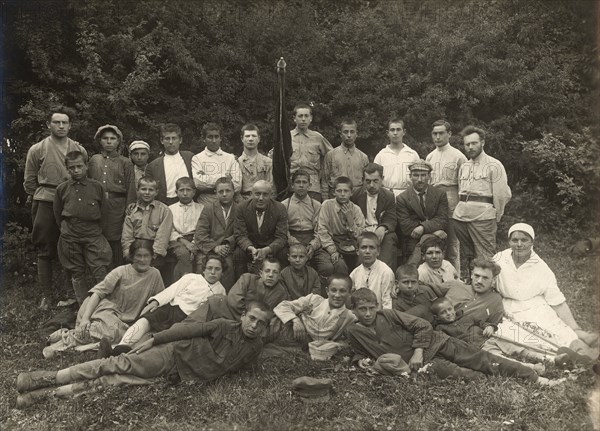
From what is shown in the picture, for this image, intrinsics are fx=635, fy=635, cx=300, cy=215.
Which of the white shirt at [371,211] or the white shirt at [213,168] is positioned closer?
the white shirt at [371,211]

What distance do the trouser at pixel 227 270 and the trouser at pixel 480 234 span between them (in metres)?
2.53

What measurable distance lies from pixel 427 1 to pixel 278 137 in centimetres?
727

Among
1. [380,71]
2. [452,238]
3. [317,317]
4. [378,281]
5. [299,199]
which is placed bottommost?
[317,317]

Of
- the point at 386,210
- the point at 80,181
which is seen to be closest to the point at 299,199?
the point at 386,210

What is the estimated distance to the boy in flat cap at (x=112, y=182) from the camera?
6.88m

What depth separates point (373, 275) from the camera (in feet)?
19.4

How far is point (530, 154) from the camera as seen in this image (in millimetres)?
11633

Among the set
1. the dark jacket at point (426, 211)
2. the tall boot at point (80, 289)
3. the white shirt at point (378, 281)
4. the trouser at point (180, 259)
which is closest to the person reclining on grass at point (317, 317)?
the white shirt at point (378, 281)

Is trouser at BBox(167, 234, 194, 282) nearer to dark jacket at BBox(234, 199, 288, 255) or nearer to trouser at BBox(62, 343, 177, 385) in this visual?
dark jacket at BBox(234, 199, 288, 255)

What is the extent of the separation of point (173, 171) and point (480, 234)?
3.46 meters

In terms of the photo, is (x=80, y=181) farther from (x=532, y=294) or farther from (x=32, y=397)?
(x=532, y=294)

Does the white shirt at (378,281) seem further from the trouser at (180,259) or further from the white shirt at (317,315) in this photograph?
the trouser at (180,259)

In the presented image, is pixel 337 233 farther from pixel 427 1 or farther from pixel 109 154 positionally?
pixel 427 1

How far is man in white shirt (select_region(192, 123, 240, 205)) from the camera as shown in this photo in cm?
710
